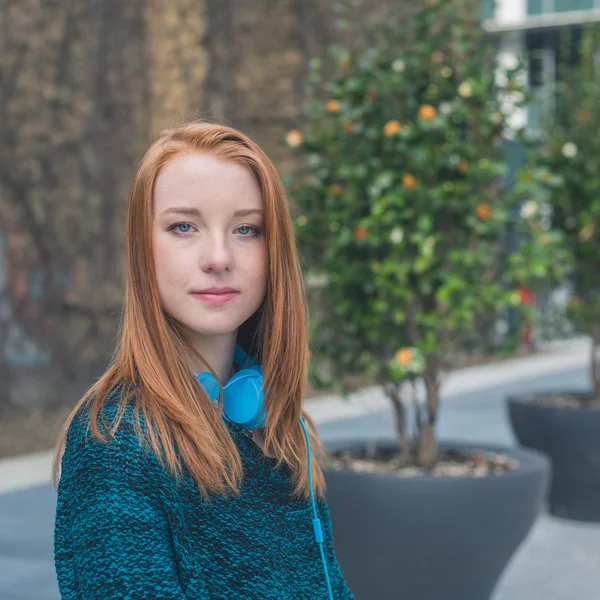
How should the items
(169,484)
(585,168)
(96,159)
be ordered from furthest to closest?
(96,159) → (585,168) → (169,484)

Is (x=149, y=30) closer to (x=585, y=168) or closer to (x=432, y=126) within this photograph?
(x=585, y=168)

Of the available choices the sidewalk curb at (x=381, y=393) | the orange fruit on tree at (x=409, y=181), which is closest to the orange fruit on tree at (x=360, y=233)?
the orange fruit on tree at (x=409, y=181)

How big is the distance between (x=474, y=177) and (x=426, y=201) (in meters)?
0.23

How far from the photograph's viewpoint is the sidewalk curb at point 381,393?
5.96 m

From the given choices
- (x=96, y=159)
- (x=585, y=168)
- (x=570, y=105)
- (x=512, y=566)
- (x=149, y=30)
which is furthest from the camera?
(x=149, y=30)

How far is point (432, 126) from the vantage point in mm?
3666

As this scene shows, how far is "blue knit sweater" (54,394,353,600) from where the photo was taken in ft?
4.05

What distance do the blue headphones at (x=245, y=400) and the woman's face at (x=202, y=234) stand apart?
0.09 m

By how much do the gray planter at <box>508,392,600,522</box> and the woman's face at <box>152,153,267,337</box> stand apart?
13.0ft

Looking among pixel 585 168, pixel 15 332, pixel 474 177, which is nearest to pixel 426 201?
pixel 474 177

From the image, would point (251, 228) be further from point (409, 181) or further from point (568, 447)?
point (568, 447)

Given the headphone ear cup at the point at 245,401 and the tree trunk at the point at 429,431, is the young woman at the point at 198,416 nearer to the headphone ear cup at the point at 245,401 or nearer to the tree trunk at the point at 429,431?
the headphone ear cup at the point at 245,401

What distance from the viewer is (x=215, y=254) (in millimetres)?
1395

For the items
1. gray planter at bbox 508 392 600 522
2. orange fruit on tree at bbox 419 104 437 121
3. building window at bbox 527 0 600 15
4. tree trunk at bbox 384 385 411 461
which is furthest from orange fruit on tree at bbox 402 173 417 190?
building window at bbox 527 0 600 15
